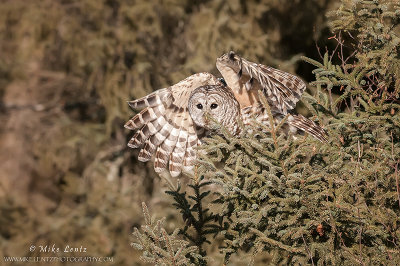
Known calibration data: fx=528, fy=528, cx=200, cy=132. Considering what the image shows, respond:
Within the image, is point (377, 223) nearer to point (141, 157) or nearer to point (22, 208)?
point (141, 157)

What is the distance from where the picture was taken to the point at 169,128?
4.27 metres

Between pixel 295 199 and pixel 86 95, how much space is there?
564 centimetres

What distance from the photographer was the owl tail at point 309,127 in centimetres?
345

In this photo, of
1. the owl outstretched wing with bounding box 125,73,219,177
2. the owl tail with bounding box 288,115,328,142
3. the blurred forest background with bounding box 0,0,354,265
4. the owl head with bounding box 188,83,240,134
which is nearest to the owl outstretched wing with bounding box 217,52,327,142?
the owl tail with bounding box 288,115,328,142

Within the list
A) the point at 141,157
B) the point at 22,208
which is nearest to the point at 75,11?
the point at 22,208

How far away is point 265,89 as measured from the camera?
373cm

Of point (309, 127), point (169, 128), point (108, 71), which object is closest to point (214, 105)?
point (169, 128)

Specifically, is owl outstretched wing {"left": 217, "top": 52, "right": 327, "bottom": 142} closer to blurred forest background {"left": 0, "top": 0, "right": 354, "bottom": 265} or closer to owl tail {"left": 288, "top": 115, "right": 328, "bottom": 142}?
owl tail {"left": 288, "top": 115, "right": 328, "bottom": 142}

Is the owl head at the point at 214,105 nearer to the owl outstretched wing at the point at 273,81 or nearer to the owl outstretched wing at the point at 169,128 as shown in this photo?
the owl outstretched wing at the point at 169,128

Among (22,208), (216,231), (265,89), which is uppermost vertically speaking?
(265,89)

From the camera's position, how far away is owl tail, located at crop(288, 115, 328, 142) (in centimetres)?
345

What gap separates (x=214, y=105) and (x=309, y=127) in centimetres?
85

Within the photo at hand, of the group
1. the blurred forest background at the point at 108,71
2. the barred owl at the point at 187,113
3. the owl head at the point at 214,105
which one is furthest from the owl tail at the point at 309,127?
the blurred forest background at the point at 108,71

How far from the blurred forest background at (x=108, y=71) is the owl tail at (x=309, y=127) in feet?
8.53
